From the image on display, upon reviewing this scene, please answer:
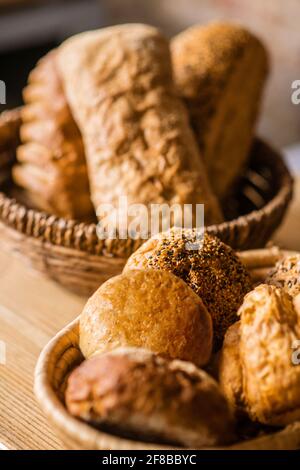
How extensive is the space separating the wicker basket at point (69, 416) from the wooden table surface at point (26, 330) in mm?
121

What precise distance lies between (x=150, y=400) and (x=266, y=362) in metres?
0.12

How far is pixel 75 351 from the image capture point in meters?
0.67

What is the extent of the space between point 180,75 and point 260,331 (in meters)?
0.80

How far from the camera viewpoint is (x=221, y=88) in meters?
1.27

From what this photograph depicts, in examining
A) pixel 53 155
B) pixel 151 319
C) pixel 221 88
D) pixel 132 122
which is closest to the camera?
pixel 151 319

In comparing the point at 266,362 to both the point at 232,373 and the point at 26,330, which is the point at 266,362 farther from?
the point at 26,330

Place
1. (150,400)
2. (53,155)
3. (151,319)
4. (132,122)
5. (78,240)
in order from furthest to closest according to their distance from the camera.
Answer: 1. (53,155)
2. (132,122)
3. (78,240)
4. (151,319)
5. (150,400)

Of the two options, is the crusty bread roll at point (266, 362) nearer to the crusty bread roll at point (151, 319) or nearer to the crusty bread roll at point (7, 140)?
the crusty bread roll at point (151, 319)

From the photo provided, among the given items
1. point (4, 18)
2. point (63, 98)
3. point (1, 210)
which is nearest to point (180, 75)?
point (63, 98)

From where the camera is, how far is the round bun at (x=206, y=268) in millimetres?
700

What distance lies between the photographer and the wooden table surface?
744mm

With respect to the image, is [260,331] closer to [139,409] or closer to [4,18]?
[139,409]

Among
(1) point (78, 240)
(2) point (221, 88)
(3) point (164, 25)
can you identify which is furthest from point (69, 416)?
(3) point (164, 25)

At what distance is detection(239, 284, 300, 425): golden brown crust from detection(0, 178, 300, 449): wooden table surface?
254 millimetres
